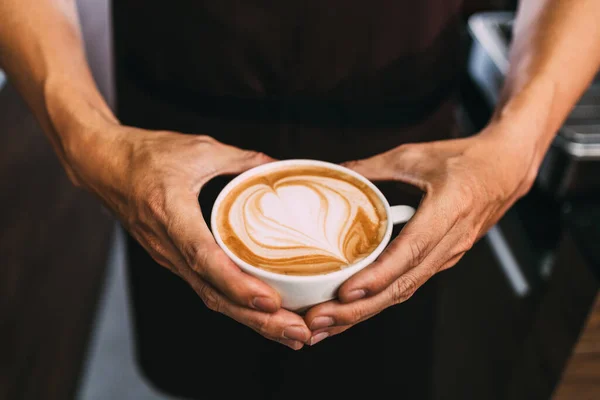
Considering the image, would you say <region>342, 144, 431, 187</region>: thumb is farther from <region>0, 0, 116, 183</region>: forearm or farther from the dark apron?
<region>0, 0, 116, 183</region>: forearm

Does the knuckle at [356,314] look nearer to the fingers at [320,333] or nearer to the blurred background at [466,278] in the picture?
the fingers at [320,333]

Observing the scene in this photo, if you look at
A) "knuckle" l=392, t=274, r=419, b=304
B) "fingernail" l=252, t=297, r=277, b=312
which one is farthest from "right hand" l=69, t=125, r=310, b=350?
"knuckle" l=392, t=274, r=419, b=304

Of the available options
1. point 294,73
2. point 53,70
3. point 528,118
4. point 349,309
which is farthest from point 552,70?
point 53,70

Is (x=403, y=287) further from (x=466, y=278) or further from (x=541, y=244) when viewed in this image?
(x=466, y=278)

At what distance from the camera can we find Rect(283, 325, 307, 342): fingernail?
0.64 metres

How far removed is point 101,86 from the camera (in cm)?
167

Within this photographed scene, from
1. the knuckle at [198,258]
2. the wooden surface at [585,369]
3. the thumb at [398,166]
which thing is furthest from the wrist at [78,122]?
the wooden surface at [585,369]

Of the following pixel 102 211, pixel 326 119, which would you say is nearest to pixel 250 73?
pixel 326 119

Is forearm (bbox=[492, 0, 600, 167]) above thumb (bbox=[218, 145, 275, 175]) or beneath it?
above

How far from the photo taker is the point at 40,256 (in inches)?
63.1

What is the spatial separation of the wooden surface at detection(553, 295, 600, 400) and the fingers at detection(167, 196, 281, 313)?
2.22 ft

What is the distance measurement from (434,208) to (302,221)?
153 millimetres

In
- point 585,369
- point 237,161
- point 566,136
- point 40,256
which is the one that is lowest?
point 40,256

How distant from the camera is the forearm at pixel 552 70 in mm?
822
